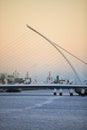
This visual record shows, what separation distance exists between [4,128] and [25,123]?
97 cm

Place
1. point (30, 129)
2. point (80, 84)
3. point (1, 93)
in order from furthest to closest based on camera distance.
A: point (1, 93)
point (80, 84)
point (30, 129)

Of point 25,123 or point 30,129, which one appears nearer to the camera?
point 30,129

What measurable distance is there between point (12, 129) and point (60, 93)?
1625cm

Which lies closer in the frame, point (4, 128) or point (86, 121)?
point (4, 128)

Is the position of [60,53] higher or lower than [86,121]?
higher

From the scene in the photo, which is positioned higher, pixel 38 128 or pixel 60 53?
pixel 60 53

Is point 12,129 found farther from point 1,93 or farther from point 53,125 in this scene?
point 1,93

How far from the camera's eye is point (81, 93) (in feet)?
63.0

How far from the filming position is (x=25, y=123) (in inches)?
278

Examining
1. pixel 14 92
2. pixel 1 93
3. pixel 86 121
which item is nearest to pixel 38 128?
pixel 86 121

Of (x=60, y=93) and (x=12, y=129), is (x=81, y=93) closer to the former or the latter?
(x=60, y=93)

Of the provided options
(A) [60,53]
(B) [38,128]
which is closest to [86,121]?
(B) [38,128]

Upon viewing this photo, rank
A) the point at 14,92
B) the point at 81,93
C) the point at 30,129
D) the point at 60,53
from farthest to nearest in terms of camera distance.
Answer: the point at 14,92
the point at 81,93
the point at 60,53
the point at 30,129

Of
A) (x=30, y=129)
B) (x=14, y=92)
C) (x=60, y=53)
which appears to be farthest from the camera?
(x=14, y=92)
